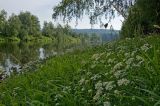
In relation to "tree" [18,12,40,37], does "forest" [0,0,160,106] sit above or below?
above

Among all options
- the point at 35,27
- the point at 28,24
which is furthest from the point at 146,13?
the point at 35,27

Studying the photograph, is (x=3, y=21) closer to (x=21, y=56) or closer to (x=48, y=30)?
(x=48, y=30)

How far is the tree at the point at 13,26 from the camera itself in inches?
5344

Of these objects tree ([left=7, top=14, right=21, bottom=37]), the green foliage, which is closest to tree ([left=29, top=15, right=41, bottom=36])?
tree ([left=7, top=14, right=21, bottom=37])

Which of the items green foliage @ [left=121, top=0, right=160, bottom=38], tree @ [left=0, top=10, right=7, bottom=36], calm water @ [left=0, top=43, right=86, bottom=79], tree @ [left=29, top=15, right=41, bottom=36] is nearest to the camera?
calm water @ [left=0, top=43, right=86, bottom=79]

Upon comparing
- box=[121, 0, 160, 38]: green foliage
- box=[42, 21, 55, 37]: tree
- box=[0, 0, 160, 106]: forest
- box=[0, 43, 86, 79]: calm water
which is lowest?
box=[42, 21, 55, 37]: tree

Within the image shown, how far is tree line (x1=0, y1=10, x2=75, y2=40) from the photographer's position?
448 ft

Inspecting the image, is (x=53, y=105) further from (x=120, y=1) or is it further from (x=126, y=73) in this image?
(x=120, y=1)

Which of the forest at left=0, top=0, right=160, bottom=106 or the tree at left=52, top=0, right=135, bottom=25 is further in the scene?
the tree at left=52, top=0, right=135, bottom=25

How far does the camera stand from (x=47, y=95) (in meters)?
5.80

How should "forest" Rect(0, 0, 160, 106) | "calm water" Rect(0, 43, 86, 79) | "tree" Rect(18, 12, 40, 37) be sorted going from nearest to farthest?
"forest" Rect(0, 0, 160, 106) → "calm water" Rect(0, 43, 86, 79) → "tree" Rect(18, 12, 40, 37)

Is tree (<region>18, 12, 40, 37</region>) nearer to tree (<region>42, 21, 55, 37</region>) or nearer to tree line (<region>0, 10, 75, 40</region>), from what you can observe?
tree line (<region>0, 10, 75, 40</region>)

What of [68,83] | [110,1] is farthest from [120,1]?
[68,83]

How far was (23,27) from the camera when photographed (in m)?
147
